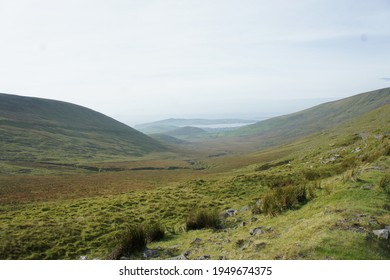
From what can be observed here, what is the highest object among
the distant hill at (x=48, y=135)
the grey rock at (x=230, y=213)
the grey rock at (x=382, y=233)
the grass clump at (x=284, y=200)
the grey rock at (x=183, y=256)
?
the distant hill at (x=48, y=135)

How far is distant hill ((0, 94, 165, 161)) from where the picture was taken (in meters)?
95.3

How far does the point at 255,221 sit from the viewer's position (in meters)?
13.6

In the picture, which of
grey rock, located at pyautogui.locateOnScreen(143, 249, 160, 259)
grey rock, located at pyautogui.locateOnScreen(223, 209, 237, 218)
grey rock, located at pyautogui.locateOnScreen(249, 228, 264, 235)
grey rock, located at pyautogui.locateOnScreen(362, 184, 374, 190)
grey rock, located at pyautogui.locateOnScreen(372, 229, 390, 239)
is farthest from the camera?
grey rock, located at pyautogui.locateOnScreen(223, 209, 237, 218)

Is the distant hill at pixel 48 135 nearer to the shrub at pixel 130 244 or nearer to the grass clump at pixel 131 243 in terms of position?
the grass clump at pixel 131 243

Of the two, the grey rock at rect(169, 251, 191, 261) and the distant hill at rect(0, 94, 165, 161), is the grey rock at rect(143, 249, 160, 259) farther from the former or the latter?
the distant hill at rect(0, 94, 165, 161)

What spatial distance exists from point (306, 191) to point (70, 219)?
15238 mm

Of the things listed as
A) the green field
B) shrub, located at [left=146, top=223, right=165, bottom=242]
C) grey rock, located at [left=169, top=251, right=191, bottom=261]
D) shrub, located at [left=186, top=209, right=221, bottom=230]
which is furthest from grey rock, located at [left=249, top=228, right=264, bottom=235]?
shrub, located at [left=146, top=223, right=165, bottom=242]

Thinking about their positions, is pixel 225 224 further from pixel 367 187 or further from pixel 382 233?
pixel 382 233

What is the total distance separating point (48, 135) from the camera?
122562 mm

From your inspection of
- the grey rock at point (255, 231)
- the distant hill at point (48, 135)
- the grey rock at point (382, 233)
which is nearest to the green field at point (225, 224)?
the grey rock at point (255, 231)

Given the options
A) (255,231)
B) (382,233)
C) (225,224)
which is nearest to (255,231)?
(255,231)

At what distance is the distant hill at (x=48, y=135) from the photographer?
95.3 m

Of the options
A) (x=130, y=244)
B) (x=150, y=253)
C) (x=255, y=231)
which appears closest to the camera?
(x=255, y=231)

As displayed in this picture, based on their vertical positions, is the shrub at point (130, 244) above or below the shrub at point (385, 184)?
below
